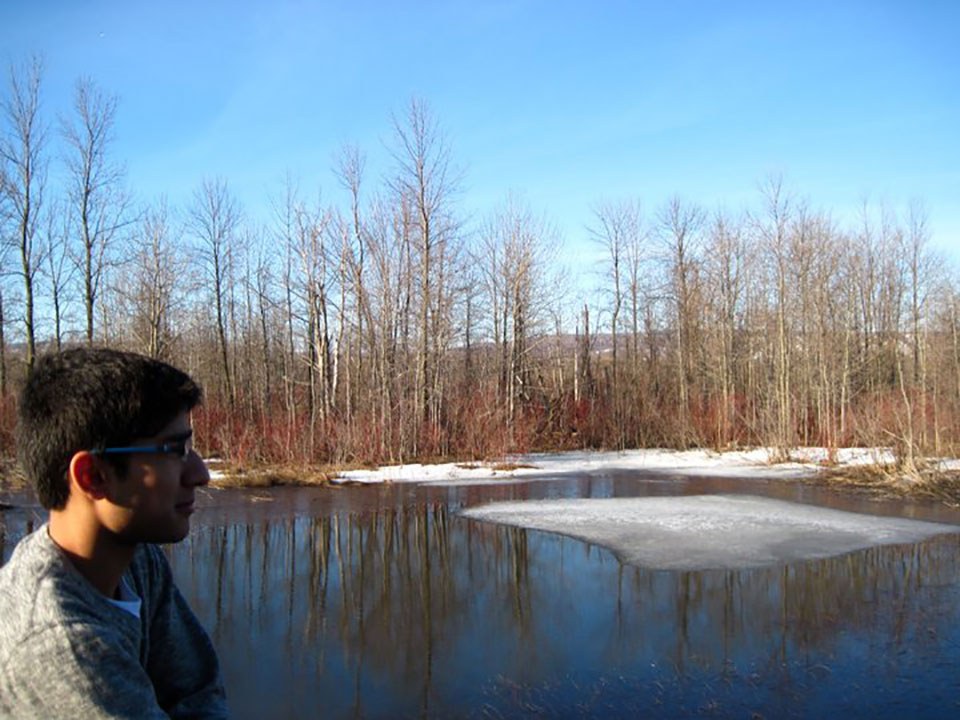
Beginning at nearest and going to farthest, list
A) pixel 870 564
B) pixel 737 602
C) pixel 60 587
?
pixel 60 587 < pixel 737 602 < pixel 870 564

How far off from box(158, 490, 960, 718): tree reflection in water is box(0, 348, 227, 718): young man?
154 inches

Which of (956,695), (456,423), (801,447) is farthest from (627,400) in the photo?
(956,695)

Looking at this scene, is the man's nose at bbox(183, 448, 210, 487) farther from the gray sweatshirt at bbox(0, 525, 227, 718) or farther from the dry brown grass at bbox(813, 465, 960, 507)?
the dry brown grass at bbox(813, 465, 960, 507)

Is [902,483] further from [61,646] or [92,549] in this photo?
[61,646]

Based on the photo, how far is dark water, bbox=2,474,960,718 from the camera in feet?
18.4

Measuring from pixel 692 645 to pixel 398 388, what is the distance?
18.9 metres

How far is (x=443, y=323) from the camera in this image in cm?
2714

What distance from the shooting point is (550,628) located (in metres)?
7.25

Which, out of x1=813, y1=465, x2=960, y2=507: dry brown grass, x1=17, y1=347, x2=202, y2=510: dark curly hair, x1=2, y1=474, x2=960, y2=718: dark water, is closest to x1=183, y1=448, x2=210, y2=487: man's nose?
x1=17, y1=347, x2=202, y2=510: dark curly hair

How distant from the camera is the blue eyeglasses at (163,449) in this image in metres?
1.63

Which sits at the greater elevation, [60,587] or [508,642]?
[60,587]

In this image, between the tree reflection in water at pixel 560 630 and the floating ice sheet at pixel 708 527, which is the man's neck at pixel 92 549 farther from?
the floating ice sheet at pixel 708 527

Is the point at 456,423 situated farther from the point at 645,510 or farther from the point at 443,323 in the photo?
the point at 645,510

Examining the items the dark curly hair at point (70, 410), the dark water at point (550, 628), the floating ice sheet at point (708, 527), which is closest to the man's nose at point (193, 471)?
the dark curly hair at point (70, 410)
